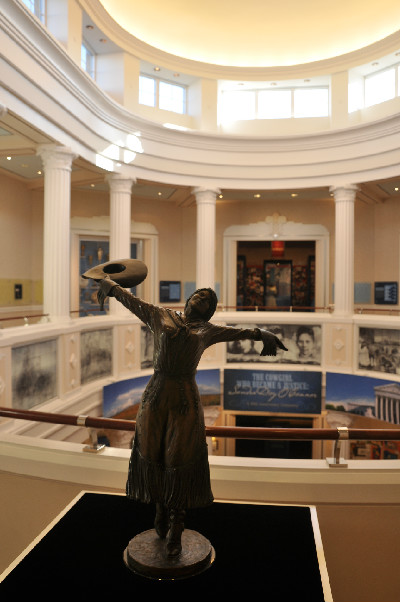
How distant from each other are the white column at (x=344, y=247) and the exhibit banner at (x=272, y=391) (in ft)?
8.08

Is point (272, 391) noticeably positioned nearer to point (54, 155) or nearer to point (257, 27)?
point (54, 155)

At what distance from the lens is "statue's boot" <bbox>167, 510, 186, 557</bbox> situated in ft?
9.18

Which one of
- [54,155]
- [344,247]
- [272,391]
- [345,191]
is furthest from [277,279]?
[54,155]

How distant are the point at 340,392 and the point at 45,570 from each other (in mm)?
13318

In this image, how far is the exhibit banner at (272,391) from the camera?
15047mm

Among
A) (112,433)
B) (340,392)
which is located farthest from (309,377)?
(112,433)

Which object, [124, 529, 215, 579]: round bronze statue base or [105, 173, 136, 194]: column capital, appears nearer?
[124, 529, 215, 579]: round bronze statue base

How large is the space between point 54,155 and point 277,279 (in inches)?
511

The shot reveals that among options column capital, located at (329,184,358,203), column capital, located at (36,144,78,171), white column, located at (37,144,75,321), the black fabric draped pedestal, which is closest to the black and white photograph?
column capital, located at (329,184,358,203)

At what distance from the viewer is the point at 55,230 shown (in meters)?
11.3

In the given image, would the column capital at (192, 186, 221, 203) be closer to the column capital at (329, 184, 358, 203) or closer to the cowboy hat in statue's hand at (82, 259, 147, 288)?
the column capital at (329, 184, 358, 203)

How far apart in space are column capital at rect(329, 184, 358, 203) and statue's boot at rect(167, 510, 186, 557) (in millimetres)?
14303

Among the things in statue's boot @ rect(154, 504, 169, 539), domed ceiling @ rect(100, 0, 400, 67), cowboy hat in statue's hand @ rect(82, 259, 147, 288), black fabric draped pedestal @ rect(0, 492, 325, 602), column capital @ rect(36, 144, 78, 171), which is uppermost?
domed ceiling @ rect(100, 0, 400, 67)

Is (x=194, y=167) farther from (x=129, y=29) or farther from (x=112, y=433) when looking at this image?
(x=112, y=433)
